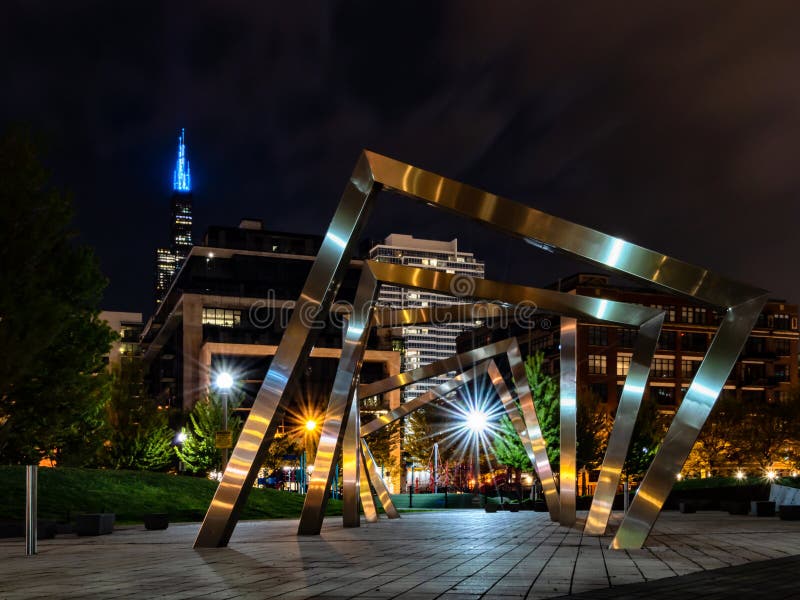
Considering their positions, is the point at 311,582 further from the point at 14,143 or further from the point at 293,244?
the point at 293,244

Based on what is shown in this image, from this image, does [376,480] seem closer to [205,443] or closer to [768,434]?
[205,443]

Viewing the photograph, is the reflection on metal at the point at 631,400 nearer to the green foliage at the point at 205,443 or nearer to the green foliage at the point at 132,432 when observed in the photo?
the green foliage at the point at 205,443

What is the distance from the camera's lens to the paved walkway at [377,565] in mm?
9820

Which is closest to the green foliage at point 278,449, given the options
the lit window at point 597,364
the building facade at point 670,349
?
the building facade at point 670,349

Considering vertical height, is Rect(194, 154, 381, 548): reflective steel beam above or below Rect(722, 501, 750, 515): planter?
above

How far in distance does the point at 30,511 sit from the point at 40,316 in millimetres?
13366

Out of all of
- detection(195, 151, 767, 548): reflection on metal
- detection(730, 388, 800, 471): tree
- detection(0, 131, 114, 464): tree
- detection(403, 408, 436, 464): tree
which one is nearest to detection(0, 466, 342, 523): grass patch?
detection(0, 131, 114, 464): tree

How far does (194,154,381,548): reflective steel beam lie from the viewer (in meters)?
15.1

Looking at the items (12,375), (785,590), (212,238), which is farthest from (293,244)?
(785,590)

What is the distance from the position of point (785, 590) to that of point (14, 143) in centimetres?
2753

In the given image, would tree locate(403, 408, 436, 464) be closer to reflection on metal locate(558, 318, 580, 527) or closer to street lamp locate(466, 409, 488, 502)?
street lamp locate(466, 409, 488, 502)

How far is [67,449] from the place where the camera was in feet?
118

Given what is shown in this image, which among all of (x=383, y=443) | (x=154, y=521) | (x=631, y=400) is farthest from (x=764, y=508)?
(x=383, y=443)

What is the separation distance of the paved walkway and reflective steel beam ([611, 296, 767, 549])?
130cm
